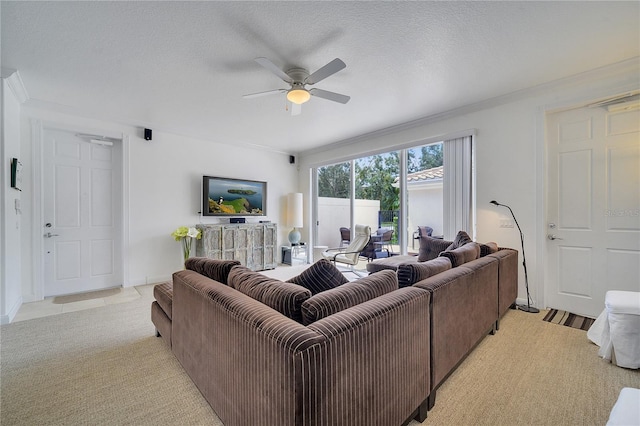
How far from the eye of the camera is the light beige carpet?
4.99 feet

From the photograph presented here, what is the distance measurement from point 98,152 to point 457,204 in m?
5.31

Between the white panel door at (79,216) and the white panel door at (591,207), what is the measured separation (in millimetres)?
5945

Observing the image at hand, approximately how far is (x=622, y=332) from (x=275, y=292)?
2581 millimetres

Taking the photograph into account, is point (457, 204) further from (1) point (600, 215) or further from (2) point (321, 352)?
(2) point (321, 352)

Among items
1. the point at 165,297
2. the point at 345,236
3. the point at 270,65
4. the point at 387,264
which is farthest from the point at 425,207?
the point at 165,297

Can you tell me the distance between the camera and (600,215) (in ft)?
9.20

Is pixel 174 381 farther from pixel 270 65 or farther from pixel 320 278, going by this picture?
pixel 270 65

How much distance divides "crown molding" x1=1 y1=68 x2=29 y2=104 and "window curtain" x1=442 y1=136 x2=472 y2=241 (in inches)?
198

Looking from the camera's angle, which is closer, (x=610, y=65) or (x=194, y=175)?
(x=610, y=65)

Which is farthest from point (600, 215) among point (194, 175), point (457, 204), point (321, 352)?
point (194, 175)

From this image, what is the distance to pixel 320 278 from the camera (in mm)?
1533

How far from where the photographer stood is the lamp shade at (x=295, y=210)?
5891 millimetres

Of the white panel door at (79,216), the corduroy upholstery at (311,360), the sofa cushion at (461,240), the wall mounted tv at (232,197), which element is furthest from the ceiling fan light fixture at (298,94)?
the white panel door at (79,216)

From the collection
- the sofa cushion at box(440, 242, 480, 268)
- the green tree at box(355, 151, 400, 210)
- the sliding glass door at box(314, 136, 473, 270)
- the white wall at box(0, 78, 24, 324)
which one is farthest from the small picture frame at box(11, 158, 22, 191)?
the green tree at box(355, 151, 400, 210)
